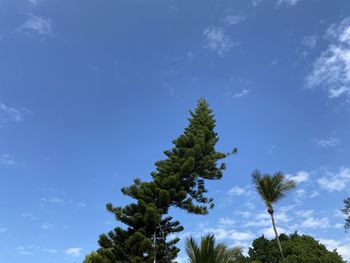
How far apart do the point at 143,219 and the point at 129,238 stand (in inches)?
40.6

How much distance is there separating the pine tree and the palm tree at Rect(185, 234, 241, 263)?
7.20 meters

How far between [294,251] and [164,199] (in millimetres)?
6113

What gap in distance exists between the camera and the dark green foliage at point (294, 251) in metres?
15.1

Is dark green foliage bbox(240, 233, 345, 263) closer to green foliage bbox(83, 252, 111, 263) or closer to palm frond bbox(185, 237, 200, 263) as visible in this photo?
green foliage bbox(83, 252, 111, 263)

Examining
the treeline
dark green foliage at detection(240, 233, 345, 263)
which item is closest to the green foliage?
the treeline

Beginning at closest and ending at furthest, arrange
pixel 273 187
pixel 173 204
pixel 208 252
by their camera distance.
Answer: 1. pixel 208 252
2. pixel 273 187
3. pixel 173 204

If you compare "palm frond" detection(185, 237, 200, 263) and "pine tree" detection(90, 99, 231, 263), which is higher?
"pine tree" detection(90, 99, 231, 263)

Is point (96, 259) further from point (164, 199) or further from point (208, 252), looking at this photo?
point (208, 252)

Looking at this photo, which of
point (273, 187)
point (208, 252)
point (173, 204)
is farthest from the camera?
point (173, 204)

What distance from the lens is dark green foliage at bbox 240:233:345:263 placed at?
15.1 m

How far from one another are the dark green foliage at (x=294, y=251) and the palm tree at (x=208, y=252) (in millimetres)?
8386

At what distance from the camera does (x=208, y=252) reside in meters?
7.07

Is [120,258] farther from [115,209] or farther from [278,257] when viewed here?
[278,257]

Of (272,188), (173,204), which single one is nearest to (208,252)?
(272,188)
